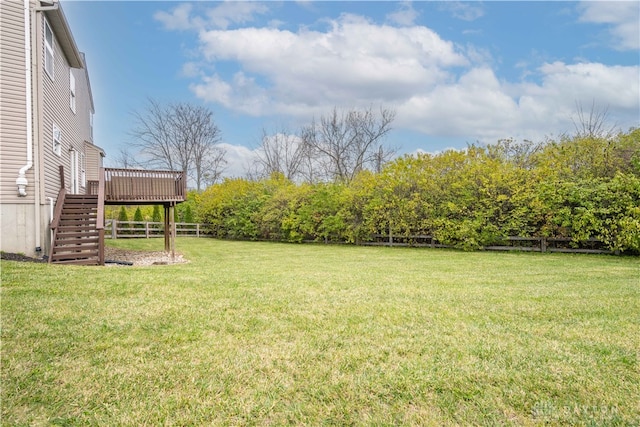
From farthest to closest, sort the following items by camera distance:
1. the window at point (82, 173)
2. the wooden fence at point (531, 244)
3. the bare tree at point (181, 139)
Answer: the bare tree at point (181, 139)
the window at point (82, 173)
the wooden fence at point (531, 244)

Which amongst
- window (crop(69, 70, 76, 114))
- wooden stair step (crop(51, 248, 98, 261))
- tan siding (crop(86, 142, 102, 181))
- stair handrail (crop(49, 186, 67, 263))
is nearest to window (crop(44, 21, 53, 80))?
window (crop(69, 70, 76, 114))

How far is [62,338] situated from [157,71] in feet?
68.5

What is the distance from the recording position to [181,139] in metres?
33.8

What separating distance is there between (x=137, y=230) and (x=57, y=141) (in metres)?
13.8

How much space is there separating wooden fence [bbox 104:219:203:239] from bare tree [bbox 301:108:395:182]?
37.2 feet

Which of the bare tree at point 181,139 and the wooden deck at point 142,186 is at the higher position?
the bare tree at point 181,139

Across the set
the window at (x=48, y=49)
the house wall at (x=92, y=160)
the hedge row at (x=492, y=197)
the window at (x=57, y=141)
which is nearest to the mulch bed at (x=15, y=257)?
the window at (x=57, y=141)

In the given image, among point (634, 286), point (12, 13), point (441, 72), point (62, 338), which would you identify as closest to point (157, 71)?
point (12, 13)

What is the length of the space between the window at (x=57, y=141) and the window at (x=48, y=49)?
58.8 inches

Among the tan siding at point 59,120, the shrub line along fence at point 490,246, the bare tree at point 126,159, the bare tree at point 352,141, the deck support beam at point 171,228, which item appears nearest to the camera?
the tan siding at point 59,120

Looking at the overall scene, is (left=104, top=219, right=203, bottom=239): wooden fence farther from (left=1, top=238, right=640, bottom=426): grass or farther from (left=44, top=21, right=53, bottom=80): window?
(left=1, top=238, right=640, bottom=426): grass

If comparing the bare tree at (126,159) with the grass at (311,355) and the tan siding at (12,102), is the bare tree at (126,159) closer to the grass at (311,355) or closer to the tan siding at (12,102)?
the tan siding at (12,102)

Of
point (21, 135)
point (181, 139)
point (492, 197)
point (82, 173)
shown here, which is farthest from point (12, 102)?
point (181, 139)

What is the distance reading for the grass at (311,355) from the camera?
2260 millimetres
